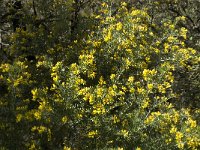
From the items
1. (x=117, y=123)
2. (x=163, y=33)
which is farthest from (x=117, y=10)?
(x=117, y=123)

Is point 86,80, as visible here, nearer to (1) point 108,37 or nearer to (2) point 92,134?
(1) point 108,37

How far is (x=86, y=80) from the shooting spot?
5.65 meters

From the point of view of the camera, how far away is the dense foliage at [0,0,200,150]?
4824 millimetres

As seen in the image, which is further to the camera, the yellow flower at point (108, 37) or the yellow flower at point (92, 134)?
the yellow flower at point (108, 37)

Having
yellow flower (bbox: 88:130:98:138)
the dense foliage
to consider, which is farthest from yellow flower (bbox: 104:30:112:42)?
yellow flower (bbox: 88:130:98:138)

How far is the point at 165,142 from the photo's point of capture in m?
5.15

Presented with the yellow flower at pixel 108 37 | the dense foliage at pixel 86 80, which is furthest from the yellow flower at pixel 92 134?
the yellow flower at pixel 108 37

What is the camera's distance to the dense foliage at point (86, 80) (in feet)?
15.8

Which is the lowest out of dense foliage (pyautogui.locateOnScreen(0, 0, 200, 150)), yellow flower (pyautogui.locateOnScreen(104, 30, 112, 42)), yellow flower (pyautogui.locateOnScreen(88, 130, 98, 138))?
yellow flower (pyautogui.locateOnScreen(88, 130, 98, 138))

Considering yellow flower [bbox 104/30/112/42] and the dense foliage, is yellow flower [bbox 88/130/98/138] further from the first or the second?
yellow flower [bbox 104/30/112/42]

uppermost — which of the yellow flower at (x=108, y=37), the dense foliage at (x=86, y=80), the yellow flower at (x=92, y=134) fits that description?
the yellow flower at (x=108, y=37)

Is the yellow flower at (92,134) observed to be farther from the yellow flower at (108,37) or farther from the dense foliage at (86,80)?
the yellow flower at (108,37)

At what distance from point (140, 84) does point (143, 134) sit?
33.8 inches

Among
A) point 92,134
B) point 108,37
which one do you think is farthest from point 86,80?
point 92,134
